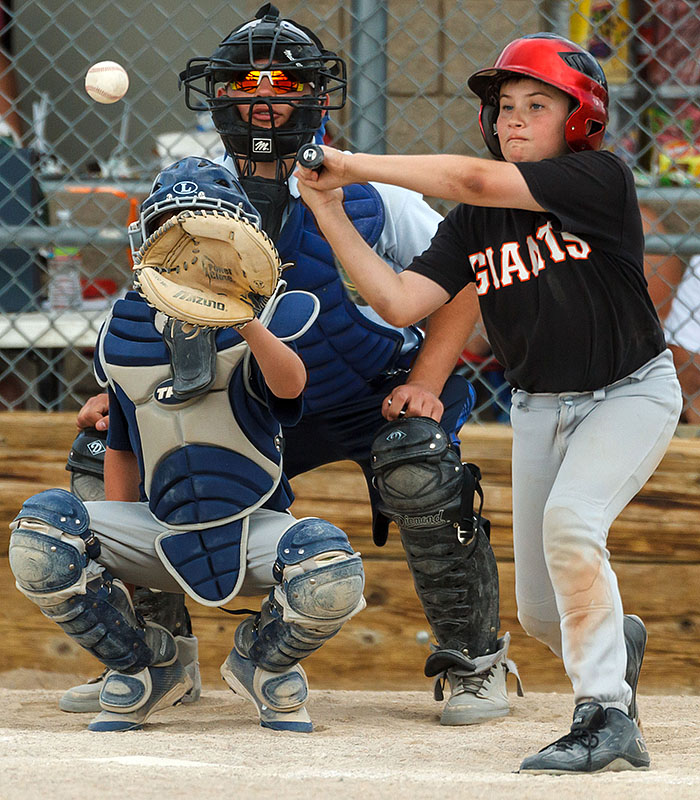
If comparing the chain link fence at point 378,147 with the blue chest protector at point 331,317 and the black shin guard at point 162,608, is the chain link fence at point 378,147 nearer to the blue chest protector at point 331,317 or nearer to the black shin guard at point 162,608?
the blue chest protector at point 331,317

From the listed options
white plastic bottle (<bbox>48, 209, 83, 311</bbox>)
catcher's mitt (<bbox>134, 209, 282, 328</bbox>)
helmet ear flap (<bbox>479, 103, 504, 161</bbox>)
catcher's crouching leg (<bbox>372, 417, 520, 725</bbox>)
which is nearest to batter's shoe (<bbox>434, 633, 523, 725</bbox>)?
catcher's crouching leg (<bbox>372, 417, 520, 725</bbox>)

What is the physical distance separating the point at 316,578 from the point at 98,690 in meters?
0.83

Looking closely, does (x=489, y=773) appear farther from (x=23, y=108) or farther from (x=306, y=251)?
(x=23, y=108)

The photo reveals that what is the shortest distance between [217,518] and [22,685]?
1.18 meters

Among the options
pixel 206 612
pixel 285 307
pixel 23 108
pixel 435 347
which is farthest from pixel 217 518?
pixel 23 108

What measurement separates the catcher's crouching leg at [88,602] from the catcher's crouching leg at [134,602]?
0.28 metres

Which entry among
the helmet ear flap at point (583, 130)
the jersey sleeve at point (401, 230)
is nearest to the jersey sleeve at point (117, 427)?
the jersey sleeve at point (401, 230)

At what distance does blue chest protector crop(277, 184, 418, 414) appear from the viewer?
2.82m

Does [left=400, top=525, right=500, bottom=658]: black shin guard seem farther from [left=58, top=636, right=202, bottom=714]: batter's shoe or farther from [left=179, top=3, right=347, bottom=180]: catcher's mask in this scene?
[left=179, top=3, right=347, bottom=180]: catcher's mask

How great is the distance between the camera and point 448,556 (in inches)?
108

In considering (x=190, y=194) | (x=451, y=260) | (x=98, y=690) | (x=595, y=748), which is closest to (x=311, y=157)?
(x=190, y=194)

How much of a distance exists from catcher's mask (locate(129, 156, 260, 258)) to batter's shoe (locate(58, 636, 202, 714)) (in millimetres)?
1044

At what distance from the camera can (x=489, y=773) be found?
6.84 ft

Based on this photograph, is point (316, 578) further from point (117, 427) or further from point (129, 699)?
point (117, 427)
